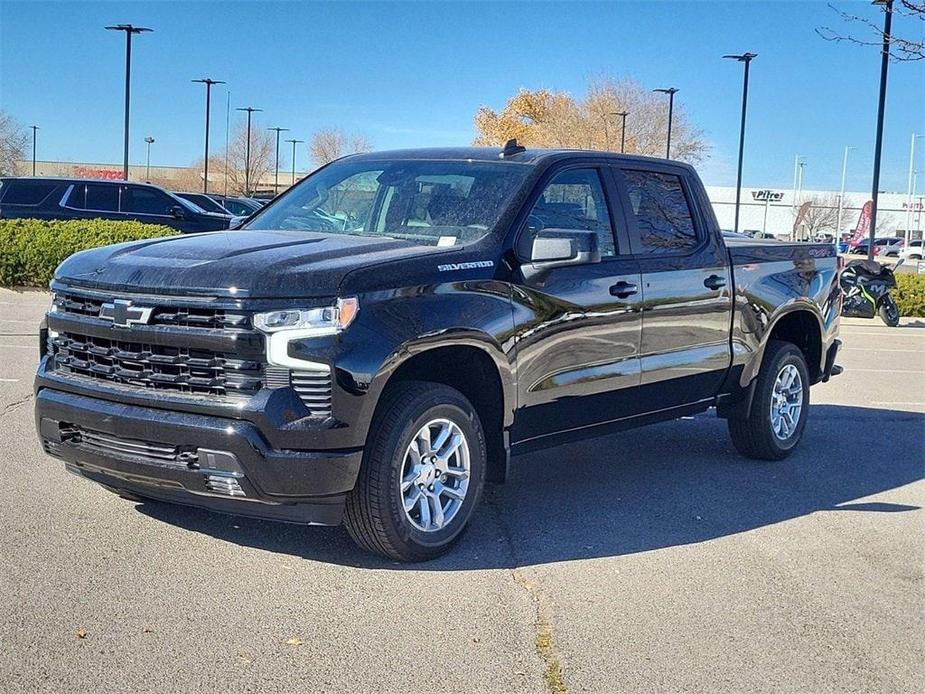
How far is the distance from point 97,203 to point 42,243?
252 centimetres

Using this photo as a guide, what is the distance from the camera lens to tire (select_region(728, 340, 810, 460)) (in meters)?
7.51

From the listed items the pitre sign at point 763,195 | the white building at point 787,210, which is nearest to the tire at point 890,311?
the white building at point 787,210

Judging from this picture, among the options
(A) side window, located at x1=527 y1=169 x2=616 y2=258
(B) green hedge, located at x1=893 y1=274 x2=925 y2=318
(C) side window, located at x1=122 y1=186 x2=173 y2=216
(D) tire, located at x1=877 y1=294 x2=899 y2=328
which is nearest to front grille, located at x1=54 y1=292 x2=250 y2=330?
(A) side window, located at x1=527 y1=169 x2=616 y2=258

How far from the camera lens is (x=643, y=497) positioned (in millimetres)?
6543

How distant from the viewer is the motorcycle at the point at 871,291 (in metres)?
19.3

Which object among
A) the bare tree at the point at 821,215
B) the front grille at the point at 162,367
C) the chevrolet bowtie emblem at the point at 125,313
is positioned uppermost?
the bare tree at the point at 821,215

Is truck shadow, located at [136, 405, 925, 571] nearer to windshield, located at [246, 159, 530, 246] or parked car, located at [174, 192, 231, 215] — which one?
windshield, located at [246, 159, 530, 246]

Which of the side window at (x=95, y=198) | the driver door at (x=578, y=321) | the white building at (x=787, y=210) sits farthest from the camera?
the white building at (x=787, y=210)

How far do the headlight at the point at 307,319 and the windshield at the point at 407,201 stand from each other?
1.04m

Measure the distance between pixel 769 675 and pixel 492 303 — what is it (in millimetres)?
2149

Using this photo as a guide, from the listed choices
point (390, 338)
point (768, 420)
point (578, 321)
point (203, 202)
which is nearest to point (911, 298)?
point (768, 420)

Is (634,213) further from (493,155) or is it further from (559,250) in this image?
(559,250)

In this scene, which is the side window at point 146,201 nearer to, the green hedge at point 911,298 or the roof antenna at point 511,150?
the green hedge at point 911,298

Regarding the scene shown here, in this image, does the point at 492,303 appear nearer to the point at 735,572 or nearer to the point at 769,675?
the point at 735,572
